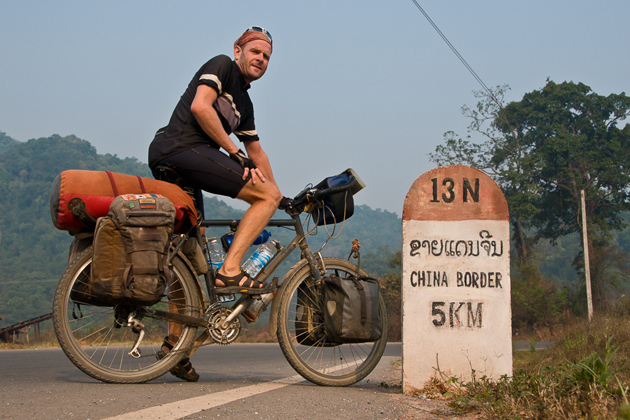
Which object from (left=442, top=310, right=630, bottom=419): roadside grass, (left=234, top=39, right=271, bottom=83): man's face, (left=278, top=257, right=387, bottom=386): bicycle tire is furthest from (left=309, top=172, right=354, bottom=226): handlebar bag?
(left=442, top=310, right=630, bottom=419): roadside grass

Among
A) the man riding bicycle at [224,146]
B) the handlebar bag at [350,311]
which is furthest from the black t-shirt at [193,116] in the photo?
the handlebar bag at [350,311]

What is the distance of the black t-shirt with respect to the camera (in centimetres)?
398

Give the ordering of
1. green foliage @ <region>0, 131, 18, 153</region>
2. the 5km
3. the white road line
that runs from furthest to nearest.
A: green foliage @ <region>0, 131, 18, 153</region> → the 5km → the white road line

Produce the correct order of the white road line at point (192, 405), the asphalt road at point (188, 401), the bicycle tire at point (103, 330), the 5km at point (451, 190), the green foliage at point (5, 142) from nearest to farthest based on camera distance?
1. the white road line at point (192, 405)
2. the asphalt road at point (188, 401)
3. the bicycle tire at point (103, 330)
4. the 5km at point (451, 190)
5. the green foliage at point (5, 142)

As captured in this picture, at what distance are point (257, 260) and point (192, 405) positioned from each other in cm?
148

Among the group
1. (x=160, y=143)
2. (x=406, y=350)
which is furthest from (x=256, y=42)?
(x=406, y=350)

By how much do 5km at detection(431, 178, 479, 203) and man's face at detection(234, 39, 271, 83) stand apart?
143 centimetres

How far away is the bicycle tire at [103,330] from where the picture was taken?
363 centimetres

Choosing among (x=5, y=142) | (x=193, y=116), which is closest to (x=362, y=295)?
(x=193, y=116)

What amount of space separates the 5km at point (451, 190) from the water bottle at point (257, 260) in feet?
4.04

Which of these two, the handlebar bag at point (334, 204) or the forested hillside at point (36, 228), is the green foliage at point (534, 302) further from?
the handlebar bag at point (334, 204)

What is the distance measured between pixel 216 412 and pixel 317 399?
0.79 meters

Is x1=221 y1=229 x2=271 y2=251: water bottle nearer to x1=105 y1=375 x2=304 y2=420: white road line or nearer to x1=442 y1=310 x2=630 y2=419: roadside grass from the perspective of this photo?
x1=105 y1=375 x2=304 y2=420: white road line

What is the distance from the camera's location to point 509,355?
12.8 ft
